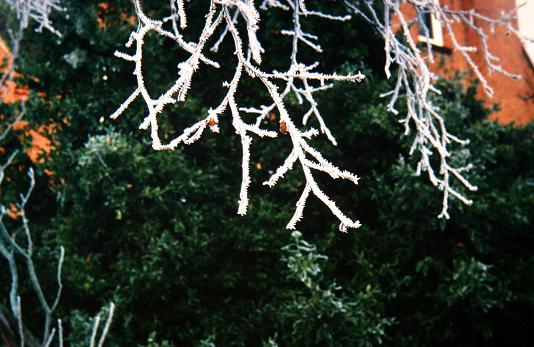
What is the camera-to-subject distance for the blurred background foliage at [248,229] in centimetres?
531

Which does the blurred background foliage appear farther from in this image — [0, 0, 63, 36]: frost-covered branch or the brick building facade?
the brick building facade

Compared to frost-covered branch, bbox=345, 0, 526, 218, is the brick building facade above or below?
above

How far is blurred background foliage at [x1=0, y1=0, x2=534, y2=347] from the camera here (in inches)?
209

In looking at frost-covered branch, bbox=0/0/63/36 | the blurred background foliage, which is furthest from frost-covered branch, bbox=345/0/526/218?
frost-covered branch, bbox=0/0/63/36

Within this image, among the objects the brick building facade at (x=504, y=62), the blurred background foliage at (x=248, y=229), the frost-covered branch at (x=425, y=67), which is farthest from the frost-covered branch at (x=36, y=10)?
the brick building facade at (x=504, y=62)

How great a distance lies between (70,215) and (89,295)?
107 cm

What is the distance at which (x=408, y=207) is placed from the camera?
19.1ft

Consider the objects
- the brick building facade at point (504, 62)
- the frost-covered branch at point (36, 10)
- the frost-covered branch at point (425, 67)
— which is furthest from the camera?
the brick building facade at point (504, 62)

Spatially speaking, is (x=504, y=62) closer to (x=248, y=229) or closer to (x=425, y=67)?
(x=248, y=229)

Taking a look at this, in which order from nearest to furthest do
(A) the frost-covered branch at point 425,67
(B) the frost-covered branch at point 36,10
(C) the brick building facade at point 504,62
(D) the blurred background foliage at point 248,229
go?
(A) the frost-covered branch at point 425,67 → (B) the frost-covered branch at point 36,10 → (D) the blurred background foliage at point 248,229 → (C) the brick building facade at point 504,62

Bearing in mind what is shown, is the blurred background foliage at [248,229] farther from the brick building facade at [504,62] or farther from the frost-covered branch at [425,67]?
the brick building facade at [504,62]

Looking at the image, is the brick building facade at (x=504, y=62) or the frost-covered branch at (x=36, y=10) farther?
the brick building facade at (x=504, y=62)

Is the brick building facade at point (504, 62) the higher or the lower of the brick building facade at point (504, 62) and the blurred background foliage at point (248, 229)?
the higher

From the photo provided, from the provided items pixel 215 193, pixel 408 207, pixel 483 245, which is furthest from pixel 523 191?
pixel 215 193
